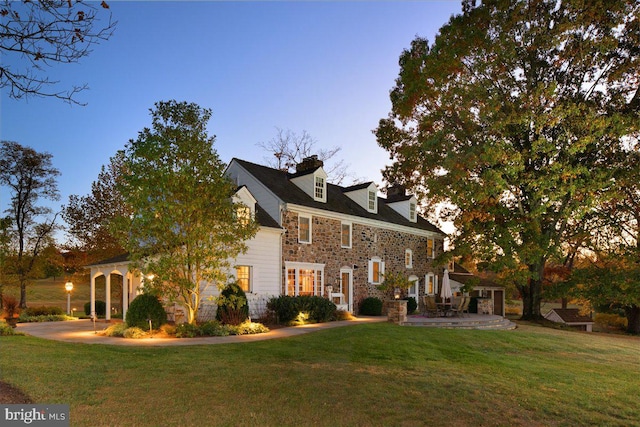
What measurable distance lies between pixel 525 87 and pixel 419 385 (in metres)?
19.2

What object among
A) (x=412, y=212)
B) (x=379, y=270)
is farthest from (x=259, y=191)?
(x=412, y=212)

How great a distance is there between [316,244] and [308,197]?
2543mm

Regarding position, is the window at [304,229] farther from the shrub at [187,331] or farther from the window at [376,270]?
the shrub at [187,331]

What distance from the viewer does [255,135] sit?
35.4m

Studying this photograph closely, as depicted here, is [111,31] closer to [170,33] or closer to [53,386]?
[53,386]

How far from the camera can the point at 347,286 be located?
76.0ft

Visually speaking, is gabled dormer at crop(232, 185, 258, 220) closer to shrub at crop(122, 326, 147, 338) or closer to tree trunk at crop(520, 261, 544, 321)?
shrub at crop(122, 326, 147, 338)

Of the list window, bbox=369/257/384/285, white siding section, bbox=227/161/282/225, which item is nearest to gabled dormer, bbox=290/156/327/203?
white siding section, bbox=227/161/282/225

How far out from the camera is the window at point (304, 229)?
20844 mm

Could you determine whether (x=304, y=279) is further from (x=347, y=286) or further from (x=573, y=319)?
(x=573, y=319)

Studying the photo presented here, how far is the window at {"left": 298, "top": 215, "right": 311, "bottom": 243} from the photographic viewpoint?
20844 millimetres

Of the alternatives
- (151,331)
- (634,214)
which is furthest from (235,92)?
(634,214)

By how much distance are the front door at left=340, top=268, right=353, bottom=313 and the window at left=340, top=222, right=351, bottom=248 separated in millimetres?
1321

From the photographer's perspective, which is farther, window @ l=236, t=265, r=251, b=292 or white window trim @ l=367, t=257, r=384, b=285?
white window trim @ l=367, t=257, r=384, b=285
